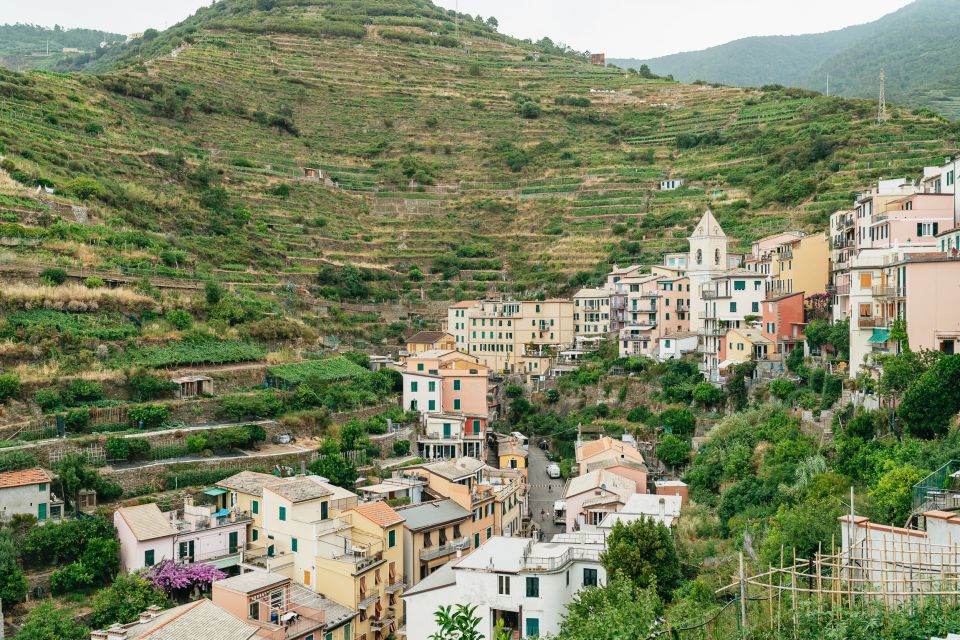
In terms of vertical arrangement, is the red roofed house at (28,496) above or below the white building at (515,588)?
above

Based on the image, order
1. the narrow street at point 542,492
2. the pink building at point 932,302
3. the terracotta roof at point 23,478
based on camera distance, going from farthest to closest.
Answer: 1. the narrow street at point 542,492
2. the terracotta roof at point 23,478
3. the pink building at point 932,302

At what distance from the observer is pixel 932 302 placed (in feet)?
88.4

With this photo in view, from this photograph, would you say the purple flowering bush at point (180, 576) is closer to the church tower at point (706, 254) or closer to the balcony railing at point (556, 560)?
the balcony railing at point (556, 560)

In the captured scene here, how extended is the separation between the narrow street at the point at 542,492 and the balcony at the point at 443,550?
5754 mm

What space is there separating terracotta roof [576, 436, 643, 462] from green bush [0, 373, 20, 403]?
24.6m

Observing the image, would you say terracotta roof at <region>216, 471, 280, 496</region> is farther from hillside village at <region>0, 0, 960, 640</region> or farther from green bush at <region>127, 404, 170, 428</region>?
green bush at <region>127, 404, 170, 428</region>

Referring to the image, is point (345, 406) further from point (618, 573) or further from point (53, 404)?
point (618, 573)

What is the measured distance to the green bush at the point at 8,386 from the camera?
98.9 feet

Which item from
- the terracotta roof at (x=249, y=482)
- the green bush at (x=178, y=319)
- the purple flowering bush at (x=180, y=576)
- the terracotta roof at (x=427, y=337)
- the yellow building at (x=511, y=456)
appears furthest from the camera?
the terracotta roof at (x=427, y=337)

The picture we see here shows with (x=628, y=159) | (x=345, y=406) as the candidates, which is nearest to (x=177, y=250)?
(x=345, y=406)

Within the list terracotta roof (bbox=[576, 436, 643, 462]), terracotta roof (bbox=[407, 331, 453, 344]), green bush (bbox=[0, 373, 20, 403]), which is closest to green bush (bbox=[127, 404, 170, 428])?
green bush (bbox=[0, 373, 20, 403])

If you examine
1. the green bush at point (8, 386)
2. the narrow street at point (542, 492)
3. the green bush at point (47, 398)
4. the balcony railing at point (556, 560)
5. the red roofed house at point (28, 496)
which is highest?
the green bush at point (8, 386)

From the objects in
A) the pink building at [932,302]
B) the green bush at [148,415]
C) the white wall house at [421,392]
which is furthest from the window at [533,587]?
the white wall house at [421,392]

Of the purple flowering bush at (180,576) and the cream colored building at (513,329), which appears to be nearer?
the purple flowering bush at (180,576)
